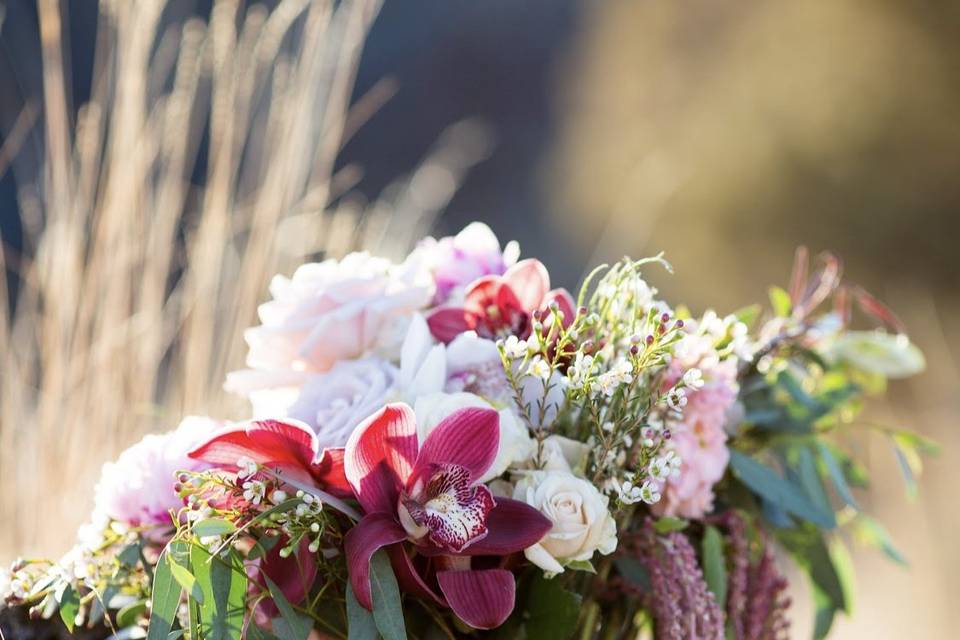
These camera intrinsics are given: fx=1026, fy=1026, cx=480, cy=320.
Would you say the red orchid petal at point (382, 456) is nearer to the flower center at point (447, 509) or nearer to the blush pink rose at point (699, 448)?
the flower center at point (447, 509)

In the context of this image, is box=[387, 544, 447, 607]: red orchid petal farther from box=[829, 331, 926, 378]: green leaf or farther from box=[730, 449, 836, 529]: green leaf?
box=[829, 331, 926, 378]: green leaf

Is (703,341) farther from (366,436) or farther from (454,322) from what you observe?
(366,436)

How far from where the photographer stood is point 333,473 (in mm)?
569

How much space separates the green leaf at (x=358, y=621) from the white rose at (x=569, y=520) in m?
0.10

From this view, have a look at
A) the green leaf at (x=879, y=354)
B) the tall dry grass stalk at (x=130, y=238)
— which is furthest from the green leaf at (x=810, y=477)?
the tall dry grass stalk at (x=130, y=238)

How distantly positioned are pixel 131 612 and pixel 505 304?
0.31 meters

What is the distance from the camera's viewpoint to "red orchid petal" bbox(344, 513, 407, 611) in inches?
20.9

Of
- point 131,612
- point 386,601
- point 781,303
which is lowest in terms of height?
point 131,612

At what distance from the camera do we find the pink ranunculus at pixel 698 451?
27.6 inches

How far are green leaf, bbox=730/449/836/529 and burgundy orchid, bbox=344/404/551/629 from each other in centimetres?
28

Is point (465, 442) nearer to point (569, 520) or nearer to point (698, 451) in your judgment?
point (569, 520)

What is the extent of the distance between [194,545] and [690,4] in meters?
4.64

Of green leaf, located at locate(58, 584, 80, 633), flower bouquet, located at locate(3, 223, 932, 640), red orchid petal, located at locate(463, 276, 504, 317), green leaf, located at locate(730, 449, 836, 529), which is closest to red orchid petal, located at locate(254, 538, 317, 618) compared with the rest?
flower bouquet, located at locate(3, 223, 932, 640)

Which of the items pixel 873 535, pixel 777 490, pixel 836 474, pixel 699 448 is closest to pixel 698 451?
pixel 699 448
